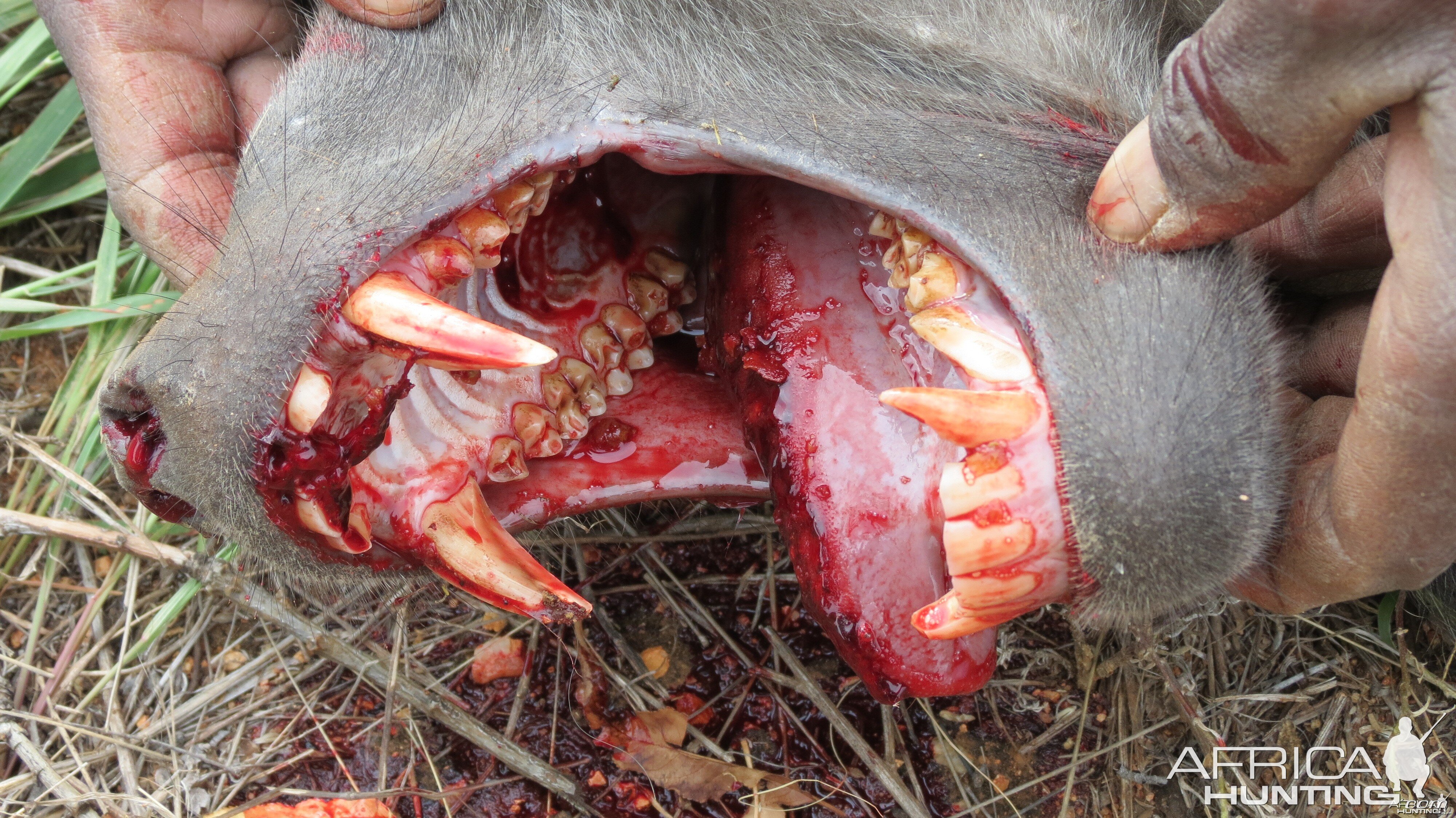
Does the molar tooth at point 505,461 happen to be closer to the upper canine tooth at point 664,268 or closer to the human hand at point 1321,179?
the upper canine tooth at point 664,268

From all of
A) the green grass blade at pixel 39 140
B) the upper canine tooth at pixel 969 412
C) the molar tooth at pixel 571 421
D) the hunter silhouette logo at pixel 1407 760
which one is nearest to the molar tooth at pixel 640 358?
the molar tooth at pixel 571 421

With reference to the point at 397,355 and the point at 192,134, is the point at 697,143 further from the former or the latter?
the point at 192,134

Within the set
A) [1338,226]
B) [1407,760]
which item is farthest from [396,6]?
[1407,760]

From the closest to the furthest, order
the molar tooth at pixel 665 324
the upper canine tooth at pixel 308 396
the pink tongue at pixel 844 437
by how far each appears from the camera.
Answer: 1. the upper canine tooth at pixel 308 396
2. the pink tongue at pixel 844 437
3. the molar tooth at pixel 665 324

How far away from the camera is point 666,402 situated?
1860 mm

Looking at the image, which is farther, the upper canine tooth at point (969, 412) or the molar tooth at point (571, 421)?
the molar tooth at point (571, 421)

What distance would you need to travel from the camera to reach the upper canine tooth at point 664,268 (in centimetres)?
192

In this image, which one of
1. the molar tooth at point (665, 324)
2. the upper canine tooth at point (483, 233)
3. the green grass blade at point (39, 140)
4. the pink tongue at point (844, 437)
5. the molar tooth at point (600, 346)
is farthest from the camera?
the green grass blade at point (39, 140)

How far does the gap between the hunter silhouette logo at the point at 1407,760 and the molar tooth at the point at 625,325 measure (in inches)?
63.1

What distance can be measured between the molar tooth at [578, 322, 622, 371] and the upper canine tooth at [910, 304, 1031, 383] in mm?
616

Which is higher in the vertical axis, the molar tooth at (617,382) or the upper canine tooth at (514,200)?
the upper canine tooth at (514,200)

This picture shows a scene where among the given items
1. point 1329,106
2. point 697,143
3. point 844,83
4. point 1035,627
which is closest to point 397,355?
point 697,143

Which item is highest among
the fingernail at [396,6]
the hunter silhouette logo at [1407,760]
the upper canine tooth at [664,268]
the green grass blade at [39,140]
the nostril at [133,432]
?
the fingernail at [396,6]

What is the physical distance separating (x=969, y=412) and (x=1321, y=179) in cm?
49
